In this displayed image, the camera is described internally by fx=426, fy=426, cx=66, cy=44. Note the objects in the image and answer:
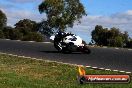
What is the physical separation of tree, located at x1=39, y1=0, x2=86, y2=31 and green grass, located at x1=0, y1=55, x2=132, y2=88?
166 ft

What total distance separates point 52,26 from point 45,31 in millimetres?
3721

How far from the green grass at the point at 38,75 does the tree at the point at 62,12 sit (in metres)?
50.7

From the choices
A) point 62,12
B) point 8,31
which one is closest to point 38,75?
point 62,12

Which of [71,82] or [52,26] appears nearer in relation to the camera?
[71,82]

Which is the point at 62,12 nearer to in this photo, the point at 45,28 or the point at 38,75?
the point at 45,28

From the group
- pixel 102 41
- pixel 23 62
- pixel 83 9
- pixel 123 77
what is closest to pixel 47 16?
pixel 83 9

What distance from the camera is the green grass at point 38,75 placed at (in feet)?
42.8

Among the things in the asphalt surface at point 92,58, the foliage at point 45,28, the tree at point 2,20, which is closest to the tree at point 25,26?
the tree at point 2,20

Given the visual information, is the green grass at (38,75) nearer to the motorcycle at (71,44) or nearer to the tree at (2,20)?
the motorcycle at (71,44)

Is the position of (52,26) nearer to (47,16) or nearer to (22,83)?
(47,16)

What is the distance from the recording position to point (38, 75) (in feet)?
51.5

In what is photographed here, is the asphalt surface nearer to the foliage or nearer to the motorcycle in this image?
the motorcycle

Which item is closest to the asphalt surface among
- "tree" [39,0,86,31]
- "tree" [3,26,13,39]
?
"tree" [39,0,86,31]

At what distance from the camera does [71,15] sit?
2857 inches
